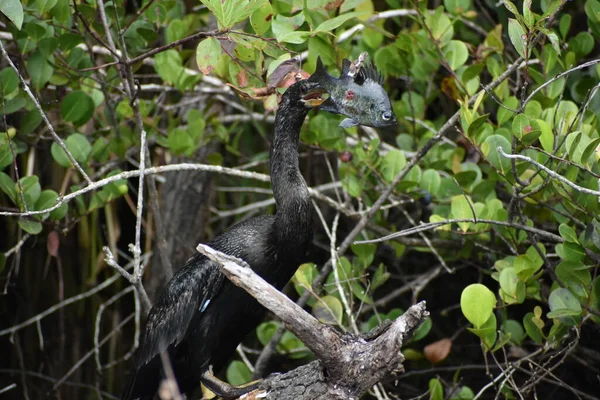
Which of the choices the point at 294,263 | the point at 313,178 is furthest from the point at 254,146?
the point at 294,263

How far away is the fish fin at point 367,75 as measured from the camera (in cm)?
286

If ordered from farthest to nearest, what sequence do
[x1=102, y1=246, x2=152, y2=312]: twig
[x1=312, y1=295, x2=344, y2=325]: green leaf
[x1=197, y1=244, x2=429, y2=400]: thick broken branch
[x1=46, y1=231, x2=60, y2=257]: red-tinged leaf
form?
1. [x1=46, y1=231, x2=60, y2=257]: red-tinged leaf
2. [x1=312, y1=295, x2=344, y2=325]: green leaf
3. [x1=102, y1=246, x2=152, y2=312]: twig
4. [x1=197, y1=244, x2=429, y2=400]: thick broken branch

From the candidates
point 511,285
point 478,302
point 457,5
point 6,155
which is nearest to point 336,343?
point 478,302

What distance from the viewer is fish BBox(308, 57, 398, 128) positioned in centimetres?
281

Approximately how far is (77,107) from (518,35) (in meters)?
1.86

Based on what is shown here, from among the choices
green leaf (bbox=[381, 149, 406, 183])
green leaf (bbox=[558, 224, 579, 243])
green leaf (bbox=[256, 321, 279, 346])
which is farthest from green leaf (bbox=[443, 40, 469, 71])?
green leaf (bbox=[256, 321, 279, 346])

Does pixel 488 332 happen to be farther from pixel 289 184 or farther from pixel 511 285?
pixel 289 184

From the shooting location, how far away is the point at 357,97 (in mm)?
2836

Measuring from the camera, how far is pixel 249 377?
13.0ft

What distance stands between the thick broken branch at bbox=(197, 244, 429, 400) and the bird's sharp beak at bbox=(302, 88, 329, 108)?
2.56ft

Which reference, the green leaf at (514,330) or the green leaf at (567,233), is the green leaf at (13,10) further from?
the green leaf at (514,330)

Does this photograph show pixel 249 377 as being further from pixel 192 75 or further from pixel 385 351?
pixel 385 351

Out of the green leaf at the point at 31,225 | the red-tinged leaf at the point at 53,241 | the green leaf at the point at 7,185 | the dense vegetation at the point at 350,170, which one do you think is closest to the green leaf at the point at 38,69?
the dense vegetation at the point at 350,170

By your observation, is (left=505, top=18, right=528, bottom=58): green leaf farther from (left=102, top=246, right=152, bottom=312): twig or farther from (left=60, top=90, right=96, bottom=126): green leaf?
(left=60, top=90, right=96, bottom=126): green leaf
